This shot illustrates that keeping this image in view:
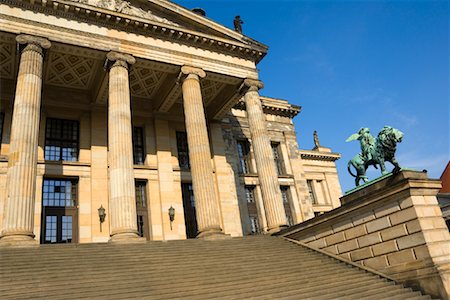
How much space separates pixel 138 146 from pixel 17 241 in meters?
13.2

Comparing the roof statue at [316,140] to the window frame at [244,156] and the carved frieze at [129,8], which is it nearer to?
the window frame at [244,156]

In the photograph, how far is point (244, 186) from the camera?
28297mm

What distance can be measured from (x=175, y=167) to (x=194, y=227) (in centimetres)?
460

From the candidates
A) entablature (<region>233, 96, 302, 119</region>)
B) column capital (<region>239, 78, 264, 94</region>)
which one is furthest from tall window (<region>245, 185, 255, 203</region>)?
column capital (<region>239, 78, 264, 94</region>)

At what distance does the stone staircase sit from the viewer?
9953mm

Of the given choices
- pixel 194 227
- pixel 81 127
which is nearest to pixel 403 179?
pixel 194 227

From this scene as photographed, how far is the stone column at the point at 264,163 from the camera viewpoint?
68.3 feet

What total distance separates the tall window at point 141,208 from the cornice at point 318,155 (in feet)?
62.8

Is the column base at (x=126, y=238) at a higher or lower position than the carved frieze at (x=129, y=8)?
lower

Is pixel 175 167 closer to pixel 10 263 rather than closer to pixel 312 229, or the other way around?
pixel 312 229

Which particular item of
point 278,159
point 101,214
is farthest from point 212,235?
point 278,159

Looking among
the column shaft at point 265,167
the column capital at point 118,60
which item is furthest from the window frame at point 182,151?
the column capital at point 118,60

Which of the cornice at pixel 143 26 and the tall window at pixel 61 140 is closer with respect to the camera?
the cornice at pixel 143 26

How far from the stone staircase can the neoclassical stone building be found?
7.29 feet
